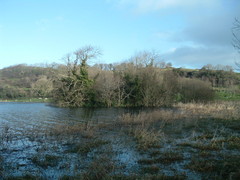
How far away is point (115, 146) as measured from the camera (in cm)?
1106

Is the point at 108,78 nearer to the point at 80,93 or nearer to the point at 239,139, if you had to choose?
the point at 80,93

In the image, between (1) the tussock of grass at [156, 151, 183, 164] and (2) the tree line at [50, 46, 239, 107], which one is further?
(2) the tree line at [50, 46, 239, 107]

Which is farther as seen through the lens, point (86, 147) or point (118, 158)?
point (86, 147)

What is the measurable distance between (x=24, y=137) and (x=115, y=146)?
22.5 feet

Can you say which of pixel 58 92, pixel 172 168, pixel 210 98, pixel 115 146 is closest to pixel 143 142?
pixel 115 146

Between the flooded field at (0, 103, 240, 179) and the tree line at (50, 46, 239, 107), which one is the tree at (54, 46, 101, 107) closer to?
the tree line at (50, 46, 239, 107)

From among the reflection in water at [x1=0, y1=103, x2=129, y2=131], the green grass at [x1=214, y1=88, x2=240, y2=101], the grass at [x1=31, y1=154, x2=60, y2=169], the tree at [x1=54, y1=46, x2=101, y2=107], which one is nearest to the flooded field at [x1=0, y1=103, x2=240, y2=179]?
the grass at [x1=31, y1=154, x2=60, y2=169]

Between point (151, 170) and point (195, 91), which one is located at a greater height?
point (195, 91)

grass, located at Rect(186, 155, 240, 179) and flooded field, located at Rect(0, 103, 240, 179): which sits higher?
grass, located at Rect(186, 155, 240, 179)

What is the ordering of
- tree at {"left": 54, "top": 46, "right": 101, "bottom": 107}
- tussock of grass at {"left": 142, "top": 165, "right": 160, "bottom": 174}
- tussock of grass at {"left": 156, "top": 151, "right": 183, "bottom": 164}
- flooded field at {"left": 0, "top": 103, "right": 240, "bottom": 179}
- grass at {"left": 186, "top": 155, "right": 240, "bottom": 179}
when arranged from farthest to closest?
tree at {"left": 54, "top": 46, "right": 101, "bottom": 107}
tussock of grass at {"left": 156, "top": 151, "right": 183, "bottom": 164}
tussock of grass at {"left": 142, "top": 165, "right": 160, "bottom": 174}
flooded field at {"left": 0, "top": 103, "right": 240, "bottom": 179}
grass at {"left": 186, "top": 155, "right": 240, "bottom": 179}

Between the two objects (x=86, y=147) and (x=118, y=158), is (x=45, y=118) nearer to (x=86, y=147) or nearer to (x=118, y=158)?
(x=86, y=147)

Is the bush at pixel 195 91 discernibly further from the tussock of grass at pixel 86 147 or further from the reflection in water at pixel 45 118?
the tussock of grass at pixel 86 147

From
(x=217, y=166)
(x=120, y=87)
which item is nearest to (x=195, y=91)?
(x=120, y=87)

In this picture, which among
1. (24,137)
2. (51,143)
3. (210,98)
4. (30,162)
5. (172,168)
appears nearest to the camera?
(172,168)
